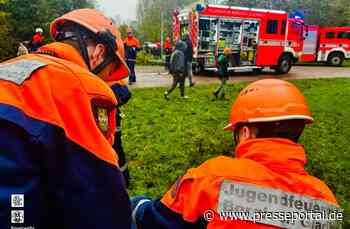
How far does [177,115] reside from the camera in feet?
29.2

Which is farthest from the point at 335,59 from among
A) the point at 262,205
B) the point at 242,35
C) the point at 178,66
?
the point at 262,205

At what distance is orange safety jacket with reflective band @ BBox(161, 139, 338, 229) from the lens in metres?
1.57

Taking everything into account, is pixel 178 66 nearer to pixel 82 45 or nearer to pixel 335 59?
pixel 82 45

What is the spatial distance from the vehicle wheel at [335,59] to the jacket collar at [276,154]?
23.5 metres

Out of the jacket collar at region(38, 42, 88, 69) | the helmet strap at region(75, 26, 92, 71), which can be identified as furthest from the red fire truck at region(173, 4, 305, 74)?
the jacket collar at region(38, 42, 88, 69)

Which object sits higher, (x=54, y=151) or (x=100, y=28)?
(x=100, y=28)

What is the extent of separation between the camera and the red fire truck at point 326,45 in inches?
893

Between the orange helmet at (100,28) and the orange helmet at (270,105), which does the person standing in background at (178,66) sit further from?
the orange helmet at (100,28)

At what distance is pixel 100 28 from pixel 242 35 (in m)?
16.7

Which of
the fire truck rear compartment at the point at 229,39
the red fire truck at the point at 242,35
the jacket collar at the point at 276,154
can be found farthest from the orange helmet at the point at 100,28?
the fire truck rear compartment at the point at 229,39

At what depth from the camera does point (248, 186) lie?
1.57m

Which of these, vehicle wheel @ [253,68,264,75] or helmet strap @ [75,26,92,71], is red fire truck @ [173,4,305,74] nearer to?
vehicle wheel @ [253,68,264,75]

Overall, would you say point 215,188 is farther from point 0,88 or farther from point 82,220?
point 0,88

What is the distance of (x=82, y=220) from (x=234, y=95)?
36.5 ft
